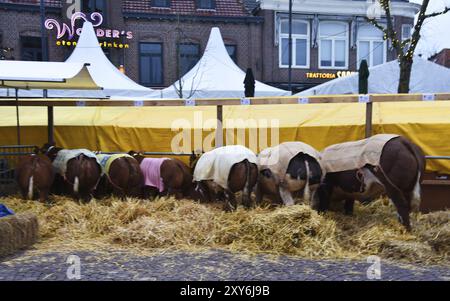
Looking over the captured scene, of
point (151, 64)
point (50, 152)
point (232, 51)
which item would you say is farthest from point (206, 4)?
point (50, 152)

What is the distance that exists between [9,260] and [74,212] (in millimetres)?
1704

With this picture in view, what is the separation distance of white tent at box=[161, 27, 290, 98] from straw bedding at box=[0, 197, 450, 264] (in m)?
8.80

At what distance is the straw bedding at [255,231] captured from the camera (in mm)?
5223

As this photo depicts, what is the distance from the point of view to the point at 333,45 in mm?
Answer: 25406

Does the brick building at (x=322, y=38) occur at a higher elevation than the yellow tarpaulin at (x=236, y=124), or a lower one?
higher

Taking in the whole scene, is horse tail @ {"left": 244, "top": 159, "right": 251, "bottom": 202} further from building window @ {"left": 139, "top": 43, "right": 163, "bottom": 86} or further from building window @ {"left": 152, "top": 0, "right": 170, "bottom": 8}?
building window @ {"left": 152, "top": 0, "right": 170, "bottom": 8}

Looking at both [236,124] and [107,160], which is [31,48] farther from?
[236,124]

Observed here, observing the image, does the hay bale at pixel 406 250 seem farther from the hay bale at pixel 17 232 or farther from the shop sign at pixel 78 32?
the shop sign at pixel 78 32

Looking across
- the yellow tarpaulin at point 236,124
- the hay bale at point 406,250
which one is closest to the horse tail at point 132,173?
the yellow tarpaulin at point 236,124

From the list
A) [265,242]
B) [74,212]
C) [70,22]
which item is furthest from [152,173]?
[70,22]

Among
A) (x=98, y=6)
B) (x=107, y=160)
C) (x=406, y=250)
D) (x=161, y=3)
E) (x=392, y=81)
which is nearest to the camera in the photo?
(x=406, y=250)

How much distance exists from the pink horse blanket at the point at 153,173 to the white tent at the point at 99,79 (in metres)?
5.57

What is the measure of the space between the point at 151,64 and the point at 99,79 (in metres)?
9.19

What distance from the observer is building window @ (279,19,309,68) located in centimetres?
2467
